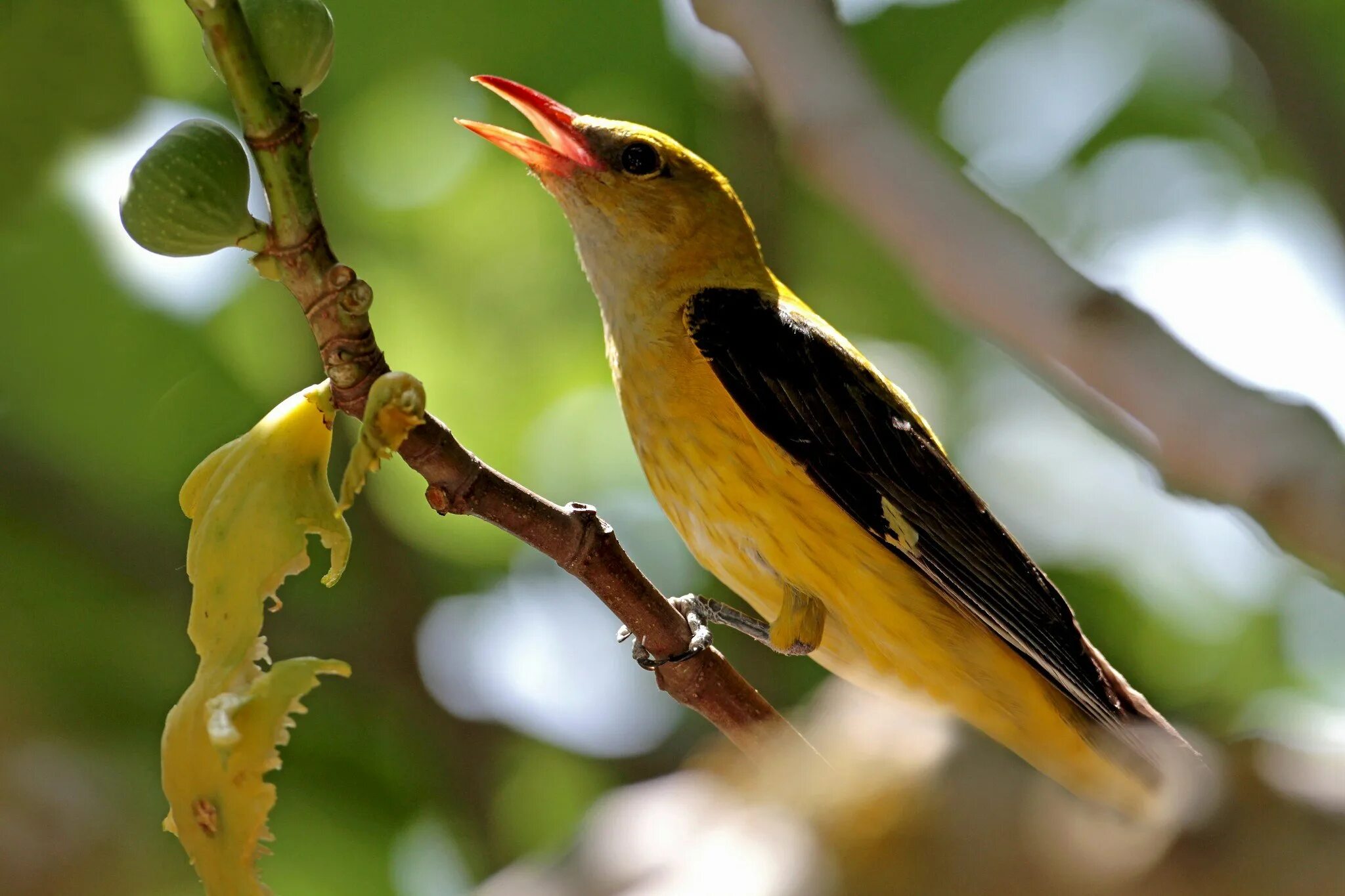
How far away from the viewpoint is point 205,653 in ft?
5.45

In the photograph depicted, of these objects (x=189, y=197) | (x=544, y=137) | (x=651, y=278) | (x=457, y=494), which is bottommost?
(x=457, y=494)

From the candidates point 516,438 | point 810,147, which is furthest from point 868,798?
point 516,438

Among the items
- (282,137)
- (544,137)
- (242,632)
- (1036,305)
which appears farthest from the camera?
(544,137)

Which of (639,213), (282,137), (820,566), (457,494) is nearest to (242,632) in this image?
(457,494)

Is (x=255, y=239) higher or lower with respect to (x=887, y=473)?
higher

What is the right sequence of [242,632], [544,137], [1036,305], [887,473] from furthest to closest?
1. [544,137]
2. [887,473]
3. [1036,305]
4. [242,632]

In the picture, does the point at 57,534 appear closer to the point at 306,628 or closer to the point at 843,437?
the point at 306,628

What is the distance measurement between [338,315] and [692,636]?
1102 millimetres

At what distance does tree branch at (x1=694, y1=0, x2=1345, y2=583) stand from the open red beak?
52 cm

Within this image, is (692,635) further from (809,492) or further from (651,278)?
(651,278)

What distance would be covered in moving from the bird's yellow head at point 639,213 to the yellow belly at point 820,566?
33 centimetres

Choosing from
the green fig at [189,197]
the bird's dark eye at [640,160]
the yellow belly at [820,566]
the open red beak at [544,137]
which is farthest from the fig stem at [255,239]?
the bird's dark eye at [640,160]

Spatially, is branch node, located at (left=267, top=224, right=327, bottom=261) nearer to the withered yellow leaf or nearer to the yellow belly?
the withered yellow leaf

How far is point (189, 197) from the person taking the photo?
62.5 inches
